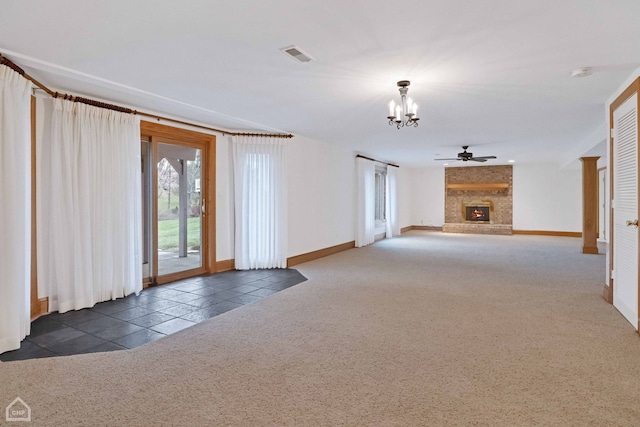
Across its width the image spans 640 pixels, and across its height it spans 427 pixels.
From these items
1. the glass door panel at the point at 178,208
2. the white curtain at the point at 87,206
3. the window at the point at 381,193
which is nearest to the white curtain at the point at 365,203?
the window at the point at 381,193

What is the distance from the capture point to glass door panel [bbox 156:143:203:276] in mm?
4996

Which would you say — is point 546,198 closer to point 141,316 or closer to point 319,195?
point 319,195

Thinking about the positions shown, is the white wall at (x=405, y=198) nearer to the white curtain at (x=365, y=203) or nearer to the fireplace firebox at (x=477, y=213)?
the fireplace firebox at (x=477, y=213)

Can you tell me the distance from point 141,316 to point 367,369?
94.2 inches

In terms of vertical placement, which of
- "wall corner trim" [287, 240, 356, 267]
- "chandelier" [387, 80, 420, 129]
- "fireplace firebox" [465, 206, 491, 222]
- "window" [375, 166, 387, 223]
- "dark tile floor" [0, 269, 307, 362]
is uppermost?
"chandelier" [387, 80, 420, 129]

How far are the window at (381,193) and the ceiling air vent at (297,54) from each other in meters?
7.69

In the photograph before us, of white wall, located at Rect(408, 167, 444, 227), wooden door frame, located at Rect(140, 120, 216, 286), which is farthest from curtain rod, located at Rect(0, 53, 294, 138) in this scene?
white wall, located at Rect(408, 167, 444, 227)

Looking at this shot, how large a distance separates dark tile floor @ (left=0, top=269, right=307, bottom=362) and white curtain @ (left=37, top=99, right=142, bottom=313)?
0.90 ft

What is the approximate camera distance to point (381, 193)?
10617 millimetres

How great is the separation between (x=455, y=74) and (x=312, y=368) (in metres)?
2.85

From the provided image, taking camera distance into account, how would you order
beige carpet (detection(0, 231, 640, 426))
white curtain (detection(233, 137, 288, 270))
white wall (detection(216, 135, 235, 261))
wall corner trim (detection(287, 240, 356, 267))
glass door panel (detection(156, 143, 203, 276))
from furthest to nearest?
wall corner trim (detection(287, 240, 356, 267)) < white curtain (detection(233, 137, 288, 270)) < white wall (detection(216, 135, 235, 261)) < glass door panel (detection(156, 143, 203, 276)) < beige carpet (detection(0, 231, 640, 426))

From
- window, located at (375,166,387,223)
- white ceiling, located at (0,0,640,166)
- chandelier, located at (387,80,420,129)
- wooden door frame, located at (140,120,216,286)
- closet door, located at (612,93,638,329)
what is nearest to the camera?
white ceiling, located at (0,0,640,166)

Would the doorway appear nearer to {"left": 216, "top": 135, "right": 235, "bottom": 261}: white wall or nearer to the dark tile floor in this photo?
the dark tile floor

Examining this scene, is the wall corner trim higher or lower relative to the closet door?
lower
